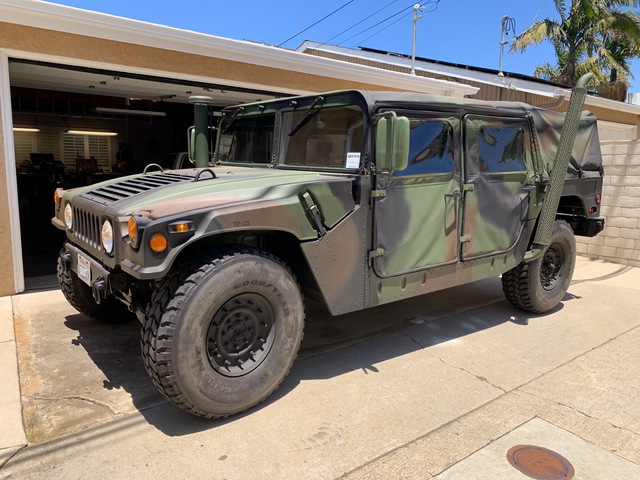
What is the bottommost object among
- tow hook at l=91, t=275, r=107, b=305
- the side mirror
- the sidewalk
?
the sidewalk

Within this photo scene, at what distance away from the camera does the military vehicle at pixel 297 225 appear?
8.67 feet

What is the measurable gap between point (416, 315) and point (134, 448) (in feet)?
9.85

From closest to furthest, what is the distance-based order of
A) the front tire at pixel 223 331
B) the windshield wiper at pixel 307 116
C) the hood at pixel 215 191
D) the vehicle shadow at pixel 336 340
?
the front tire at pixel 223 331, the hood at pixel 215 191, the vehicle shadow at pixel 336 340, the windshield wiper at pixel 307 116

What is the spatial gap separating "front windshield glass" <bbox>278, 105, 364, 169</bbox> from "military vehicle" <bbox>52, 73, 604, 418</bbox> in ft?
0.03

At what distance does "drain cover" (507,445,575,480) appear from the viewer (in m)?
2.42

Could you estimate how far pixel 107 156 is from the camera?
15.7 metres

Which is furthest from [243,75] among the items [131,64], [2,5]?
[2,5]

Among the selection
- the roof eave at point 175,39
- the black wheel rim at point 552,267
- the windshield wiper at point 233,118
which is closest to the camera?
the windshield wiper at point 233,118

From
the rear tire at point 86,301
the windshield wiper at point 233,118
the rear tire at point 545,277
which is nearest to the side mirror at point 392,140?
the windshield wiper at point 233,118

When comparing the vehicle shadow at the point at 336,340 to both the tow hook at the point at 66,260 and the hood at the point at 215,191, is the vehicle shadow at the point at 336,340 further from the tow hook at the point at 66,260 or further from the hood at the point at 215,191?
the hood at the point at 215,191

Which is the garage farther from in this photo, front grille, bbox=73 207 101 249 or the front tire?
the front tire

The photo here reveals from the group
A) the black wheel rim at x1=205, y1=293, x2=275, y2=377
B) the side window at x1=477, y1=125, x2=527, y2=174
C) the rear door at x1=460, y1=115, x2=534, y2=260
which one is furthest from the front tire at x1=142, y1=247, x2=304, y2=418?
the side window at x1=477, y1=125, x2=527, y2=174

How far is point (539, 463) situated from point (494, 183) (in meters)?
2.29

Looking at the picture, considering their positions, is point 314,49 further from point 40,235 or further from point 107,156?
point 40,235
